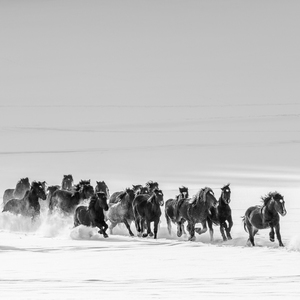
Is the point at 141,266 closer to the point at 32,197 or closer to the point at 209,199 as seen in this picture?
the point at 209,199

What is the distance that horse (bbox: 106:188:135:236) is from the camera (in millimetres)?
32750

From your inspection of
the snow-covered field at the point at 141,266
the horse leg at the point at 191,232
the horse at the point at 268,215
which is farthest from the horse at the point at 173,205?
the horse at the point at 268,215

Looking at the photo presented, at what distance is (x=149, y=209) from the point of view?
31.3m

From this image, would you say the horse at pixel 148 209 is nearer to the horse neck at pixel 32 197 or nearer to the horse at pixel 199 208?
the horse at pixel 199 208

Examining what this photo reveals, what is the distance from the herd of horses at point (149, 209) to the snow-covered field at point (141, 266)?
40 centimetres

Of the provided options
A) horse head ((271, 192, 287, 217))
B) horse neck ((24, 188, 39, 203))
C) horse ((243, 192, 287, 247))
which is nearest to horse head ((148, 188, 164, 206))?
horse ((243, 192, 287, 247))

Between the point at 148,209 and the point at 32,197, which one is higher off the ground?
the point at 32,197

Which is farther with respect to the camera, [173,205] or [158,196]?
[173,205]

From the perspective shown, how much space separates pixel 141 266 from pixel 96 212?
8.60 metres

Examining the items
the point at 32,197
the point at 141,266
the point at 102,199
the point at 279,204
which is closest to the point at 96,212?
the point at 102,199

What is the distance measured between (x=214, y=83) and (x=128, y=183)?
9673 cm

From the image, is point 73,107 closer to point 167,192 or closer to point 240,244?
point 167,192

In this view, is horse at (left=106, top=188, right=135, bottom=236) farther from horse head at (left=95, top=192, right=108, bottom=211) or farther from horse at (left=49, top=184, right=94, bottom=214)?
horse head at (left=95, top=192, right=108, bottom=211)

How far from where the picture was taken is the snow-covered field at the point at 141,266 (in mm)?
17844
